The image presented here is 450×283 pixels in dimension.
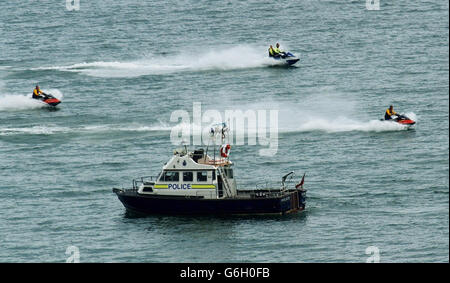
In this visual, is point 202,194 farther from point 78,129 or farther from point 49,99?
point 49,99

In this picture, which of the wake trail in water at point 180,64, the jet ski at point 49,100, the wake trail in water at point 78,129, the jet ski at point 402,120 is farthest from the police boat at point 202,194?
the wake trail in water at point 180,64

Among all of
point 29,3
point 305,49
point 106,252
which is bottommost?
point 106,252

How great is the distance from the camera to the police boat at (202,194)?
74500 mm

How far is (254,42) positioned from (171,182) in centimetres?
7644

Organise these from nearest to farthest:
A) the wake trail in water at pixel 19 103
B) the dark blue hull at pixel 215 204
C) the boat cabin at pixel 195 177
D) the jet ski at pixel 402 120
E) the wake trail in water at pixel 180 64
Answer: the dark blue hull at pixel 215 204, the boat cabin at pixel 195 177, the jet ski at pixel 402 120, the wake trail in water at pixel 19 103, the wake trail in water at pixel 180 64

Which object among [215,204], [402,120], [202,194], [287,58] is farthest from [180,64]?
[215,204]

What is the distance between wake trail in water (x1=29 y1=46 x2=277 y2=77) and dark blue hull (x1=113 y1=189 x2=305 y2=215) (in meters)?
57.6

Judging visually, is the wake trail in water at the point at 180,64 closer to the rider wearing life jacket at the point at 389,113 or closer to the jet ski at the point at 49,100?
the jet ski at the point at 49,100

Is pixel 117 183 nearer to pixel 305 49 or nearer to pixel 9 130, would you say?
pixel 9 130

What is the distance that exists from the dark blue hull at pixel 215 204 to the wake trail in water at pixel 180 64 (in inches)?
2267

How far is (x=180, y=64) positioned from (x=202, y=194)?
6473 cm

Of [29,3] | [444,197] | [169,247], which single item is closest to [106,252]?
[169,247]

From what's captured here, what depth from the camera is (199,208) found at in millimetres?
75125

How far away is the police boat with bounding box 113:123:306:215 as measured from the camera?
7450cm
